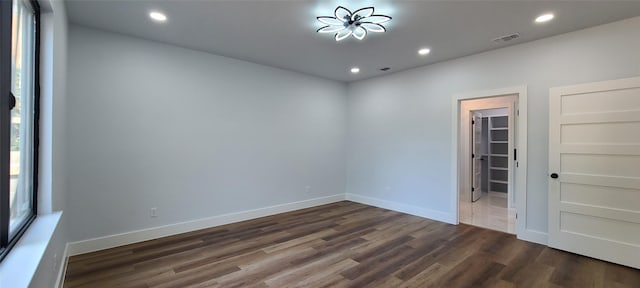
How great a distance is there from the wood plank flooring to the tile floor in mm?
417

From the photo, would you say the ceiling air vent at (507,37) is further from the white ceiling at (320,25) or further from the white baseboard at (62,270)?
the white baseboard at (62,270)

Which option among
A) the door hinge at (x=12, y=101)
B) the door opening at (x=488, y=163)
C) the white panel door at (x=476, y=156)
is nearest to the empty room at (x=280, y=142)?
the door hinge at (x=12, y=101)

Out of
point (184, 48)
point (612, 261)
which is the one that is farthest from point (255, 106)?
point (612, 261)

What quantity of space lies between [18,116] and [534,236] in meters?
5.36

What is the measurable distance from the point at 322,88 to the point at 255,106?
1692 mm

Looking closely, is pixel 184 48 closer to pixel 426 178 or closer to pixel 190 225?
pixel 190 225

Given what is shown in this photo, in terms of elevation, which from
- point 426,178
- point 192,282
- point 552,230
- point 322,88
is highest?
point 322,88

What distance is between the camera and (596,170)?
3.20 m

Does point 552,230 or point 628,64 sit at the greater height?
point 628,64

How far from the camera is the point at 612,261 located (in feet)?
10.0

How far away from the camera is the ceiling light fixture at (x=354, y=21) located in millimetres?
2811

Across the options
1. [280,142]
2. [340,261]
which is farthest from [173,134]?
[340,261]

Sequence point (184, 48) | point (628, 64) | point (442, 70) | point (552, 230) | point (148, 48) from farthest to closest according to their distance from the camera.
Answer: point (442, 70) → point (184, 48) → point (148, 48) → point (552, 230) → point (628, 64)

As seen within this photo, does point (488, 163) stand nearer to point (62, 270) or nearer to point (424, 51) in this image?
point (424, 51)
